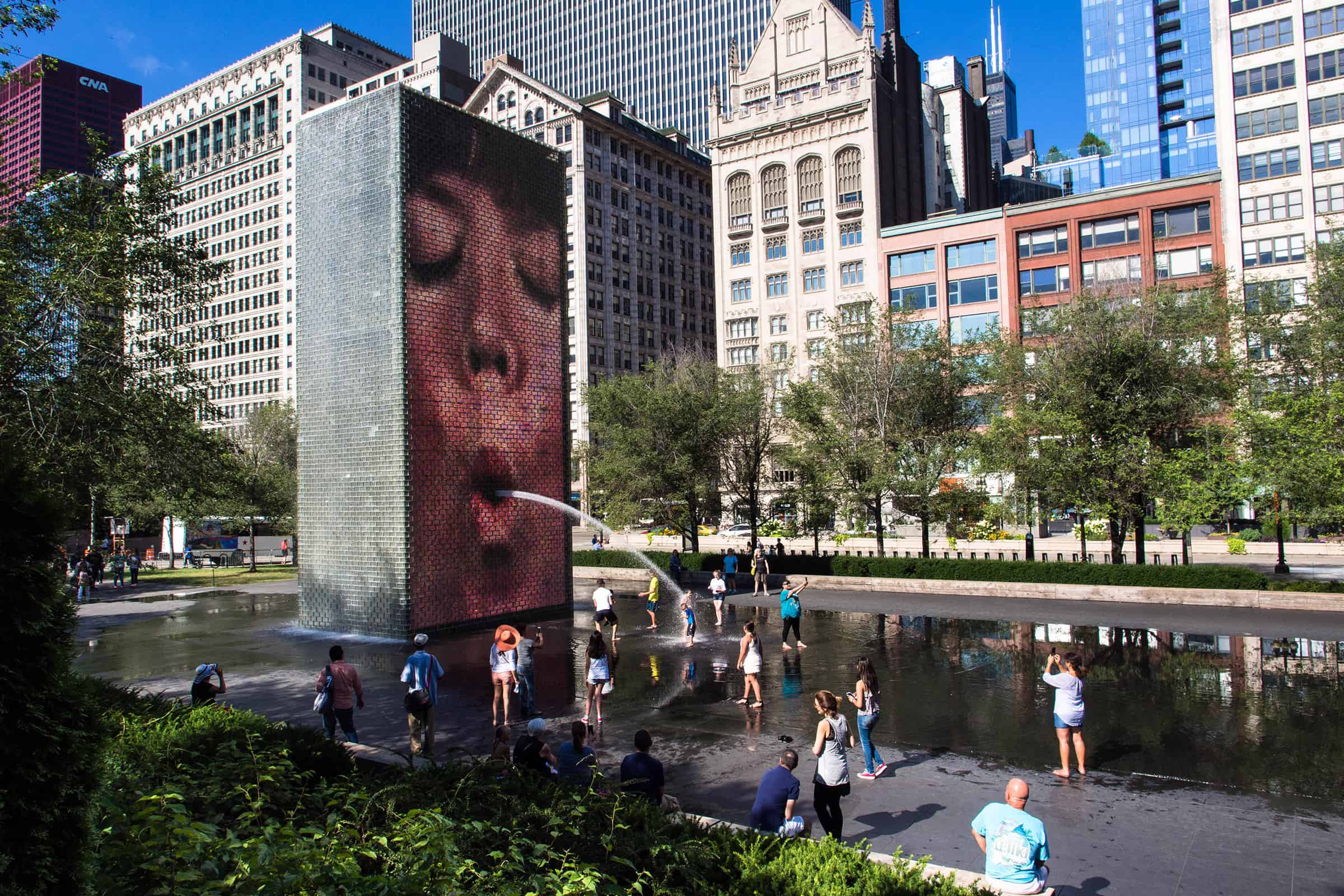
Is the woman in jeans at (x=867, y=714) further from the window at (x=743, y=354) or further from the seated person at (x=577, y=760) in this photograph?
the window at (x=743, y=354)

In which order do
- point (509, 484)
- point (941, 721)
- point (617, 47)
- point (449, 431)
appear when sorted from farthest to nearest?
point (617, 47), point (509, 484), point (449, 431), point (941, 721)

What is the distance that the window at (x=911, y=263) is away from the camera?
65.5 m

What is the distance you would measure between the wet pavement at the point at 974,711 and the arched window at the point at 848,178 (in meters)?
50.6

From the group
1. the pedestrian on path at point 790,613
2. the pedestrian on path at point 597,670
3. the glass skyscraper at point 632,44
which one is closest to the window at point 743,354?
the pedestrian on path at point 790,613

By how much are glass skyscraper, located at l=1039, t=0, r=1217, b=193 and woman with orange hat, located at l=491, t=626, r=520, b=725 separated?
12856 centimetres

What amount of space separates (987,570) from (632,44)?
471 feet

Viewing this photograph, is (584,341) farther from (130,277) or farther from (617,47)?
(617,47)

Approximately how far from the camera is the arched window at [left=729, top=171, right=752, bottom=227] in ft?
243

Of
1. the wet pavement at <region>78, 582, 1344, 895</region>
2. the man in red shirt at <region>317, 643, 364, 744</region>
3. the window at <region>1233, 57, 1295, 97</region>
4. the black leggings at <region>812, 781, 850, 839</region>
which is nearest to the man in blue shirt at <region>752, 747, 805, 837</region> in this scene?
the black leggings at <region>812, 781, 850, 839</region>

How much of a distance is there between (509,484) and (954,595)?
15.7m

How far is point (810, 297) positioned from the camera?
71250 mm

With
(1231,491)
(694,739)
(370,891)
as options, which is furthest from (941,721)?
(1231,491)

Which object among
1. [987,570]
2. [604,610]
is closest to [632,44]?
[987,570]

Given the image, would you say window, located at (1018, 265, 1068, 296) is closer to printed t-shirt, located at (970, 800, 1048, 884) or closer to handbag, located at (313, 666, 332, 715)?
handbag, located at (313, 666, 332, 715)
